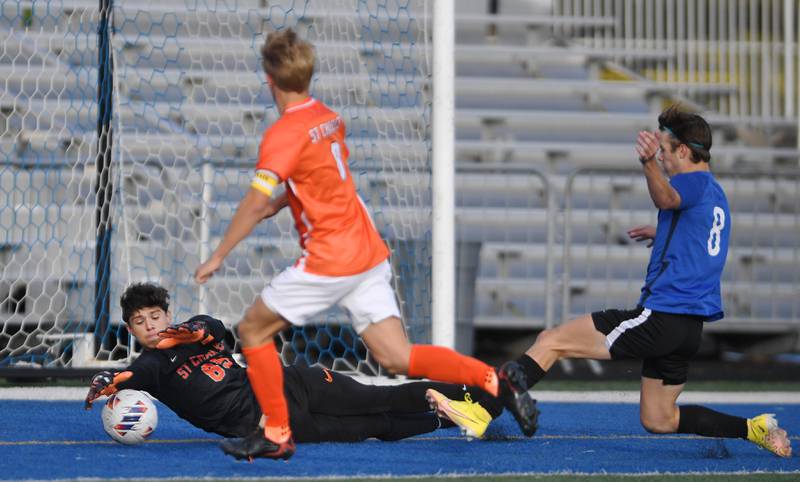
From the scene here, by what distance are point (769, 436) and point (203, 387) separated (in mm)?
2379

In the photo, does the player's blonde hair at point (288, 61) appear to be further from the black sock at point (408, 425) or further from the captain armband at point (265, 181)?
the black sock at point (408, 425)

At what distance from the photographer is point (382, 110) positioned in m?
7.93

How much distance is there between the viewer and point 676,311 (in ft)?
15.9

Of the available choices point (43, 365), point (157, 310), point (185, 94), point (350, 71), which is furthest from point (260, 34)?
point (157, 310)

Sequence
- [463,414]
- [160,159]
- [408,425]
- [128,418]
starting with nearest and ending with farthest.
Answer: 1. [463,414]
2. [128,418]
3. [408,425]
4. [160,159]

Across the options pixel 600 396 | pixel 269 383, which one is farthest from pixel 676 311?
pixel 600 396

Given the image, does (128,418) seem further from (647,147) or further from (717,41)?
(717,41)

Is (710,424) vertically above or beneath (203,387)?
beneath

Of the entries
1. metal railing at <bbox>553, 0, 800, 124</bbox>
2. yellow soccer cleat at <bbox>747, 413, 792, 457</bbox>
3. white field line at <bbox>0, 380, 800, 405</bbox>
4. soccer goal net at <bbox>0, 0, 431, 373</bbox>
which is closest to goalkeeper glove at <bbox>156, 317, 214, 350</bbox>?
white field line at <bbox>0, 380, 800, 405</bbox>

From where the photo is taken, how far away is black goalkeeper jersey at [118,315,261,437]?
4871mm

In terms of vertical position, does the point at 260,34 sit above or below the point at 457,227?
above

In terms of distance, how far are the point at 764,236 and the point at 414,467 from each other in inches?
274

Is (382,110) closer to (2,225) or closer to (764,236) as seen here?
(2,225)

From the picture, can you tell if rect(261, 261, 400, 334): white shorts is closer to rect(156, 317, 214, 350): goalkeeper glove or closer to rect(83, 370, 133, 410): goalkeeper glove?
rect(156, 317, 214, 350): goalkeeper glove
